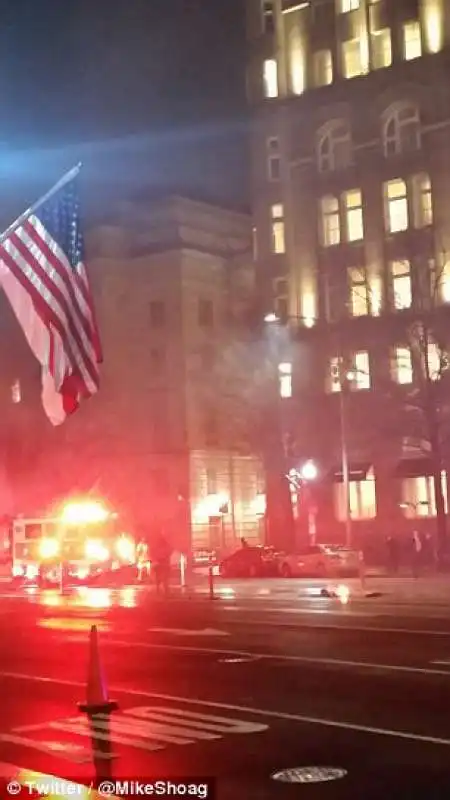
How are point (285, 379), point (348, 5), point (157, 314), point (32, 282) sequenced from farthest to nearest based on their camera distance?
point (157, 314) < point (285, 379) < point (348, 5) < point (32, 282)

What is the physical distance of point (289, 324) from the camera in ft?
178

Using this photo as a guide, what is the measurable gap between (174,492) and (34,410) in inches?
562

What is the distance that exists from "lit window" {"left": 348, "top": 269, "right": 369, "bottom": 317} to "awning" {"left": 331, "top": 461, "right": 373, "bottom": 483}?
6651mm

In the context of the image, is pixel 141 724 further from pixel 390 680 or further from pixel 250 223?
pixel 250 223

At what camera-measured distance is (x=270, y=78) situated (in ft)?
185

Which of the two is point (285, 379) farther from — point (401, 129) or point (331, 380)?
point (401, 129)

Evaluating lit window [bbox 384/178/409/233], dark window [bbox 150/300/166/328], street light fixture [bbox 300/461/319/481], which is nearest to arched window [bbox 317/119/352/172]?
lit window [bbox 384/178/409/233]

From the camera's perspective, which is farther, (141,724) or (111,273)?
(111,273)

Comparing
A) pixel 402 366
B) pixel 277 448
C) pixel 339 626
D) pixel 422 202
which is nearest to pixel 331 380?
pixel 277 448

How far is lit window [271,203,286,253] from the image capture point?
183 feet

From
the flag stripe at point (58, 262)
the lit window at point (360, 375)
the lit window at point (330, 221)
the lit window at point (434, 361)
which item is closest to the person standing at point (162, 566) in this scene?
the lit window at point (434, 361)

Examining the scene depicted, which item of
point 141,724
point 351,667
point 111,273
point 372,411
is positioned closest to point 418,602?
point 351,667

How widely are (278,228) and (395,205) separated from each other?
22.3 ft

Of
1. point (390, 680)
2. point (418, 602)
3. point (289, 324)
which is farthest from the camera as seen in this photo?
point (289, 324)
